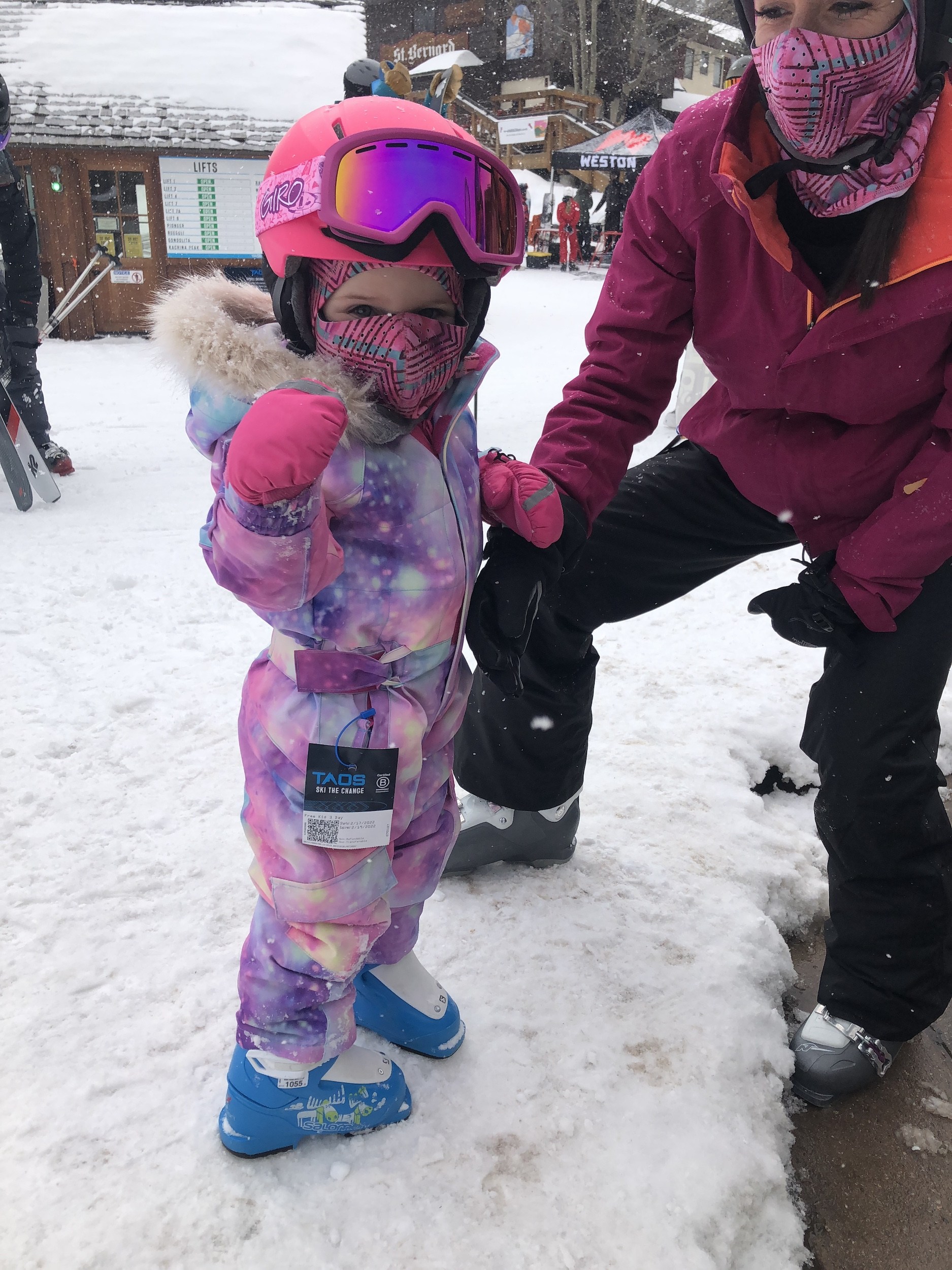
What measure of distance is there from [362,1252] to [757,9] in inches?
86.3

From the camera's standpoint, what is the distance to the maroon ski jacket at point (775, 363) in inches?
63.4

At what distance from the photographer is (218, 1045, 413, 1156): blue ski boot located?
148 centimetres

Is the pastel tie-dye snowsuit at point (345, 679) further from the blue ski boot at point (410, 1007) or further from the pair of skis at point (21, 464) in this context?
the pair of skis at point (21, 464)

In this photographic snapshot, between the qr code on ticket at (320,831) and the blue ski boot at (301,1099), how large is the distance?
1.26 ft

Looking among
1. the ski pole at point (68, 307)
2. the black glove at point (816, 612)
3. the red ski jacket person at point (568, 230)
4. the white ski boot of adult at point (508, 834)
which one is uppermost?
the black glove at point (816, 612)

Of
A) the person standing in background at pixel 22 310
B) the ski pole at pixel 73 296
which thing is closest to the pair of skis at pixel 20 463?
the person standing in background at pixel 22 310

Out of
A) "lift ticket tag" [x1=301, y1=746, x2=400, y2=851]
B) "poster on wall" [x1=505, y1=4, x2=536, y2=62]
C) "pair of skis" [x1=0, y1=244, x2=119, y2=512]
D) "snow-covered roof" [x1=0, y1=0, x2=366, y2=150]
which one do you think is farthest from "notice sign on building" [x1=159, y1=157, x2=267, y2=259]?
"poster on wall" [x1=505, y1=4, x2=536, y2=62]

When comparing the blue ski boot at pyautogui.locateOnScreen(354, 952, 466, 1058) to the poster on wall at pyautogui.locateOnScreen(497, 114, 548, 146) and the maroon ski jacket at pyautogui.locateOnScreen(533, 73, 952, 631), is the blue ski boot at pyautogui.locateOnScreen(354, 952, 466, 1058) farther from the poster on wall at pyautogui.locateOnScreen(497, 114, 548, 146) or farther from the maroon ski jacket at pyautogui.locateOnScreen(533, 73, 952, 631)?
the poster on wall at pyautogui.locateOnScreen(497, 114, 548, 146)

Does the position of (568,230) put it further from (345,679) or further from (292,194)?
(345,679)

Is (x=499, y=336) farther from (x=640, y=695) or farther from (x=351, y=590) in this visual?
(x=351, y=590)

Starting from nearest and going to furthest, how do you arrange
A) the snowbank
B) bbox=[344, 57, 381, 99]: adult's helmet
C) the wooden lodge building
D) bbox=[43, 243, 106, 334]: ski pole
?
bbox=[344, 57, 381, 99]: adult's helmet, bbox=[43, 243, 106, 334]: ski pole, the wooden lodge building, the snowbank

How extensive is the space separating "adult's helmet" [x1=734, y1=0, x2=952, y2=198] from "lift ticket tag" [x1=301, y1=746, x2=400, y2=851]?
1205 millimetres

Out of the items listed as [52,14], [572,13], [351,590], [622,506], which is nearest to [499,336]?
[52,14]

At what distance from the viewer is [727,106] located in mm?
1778
